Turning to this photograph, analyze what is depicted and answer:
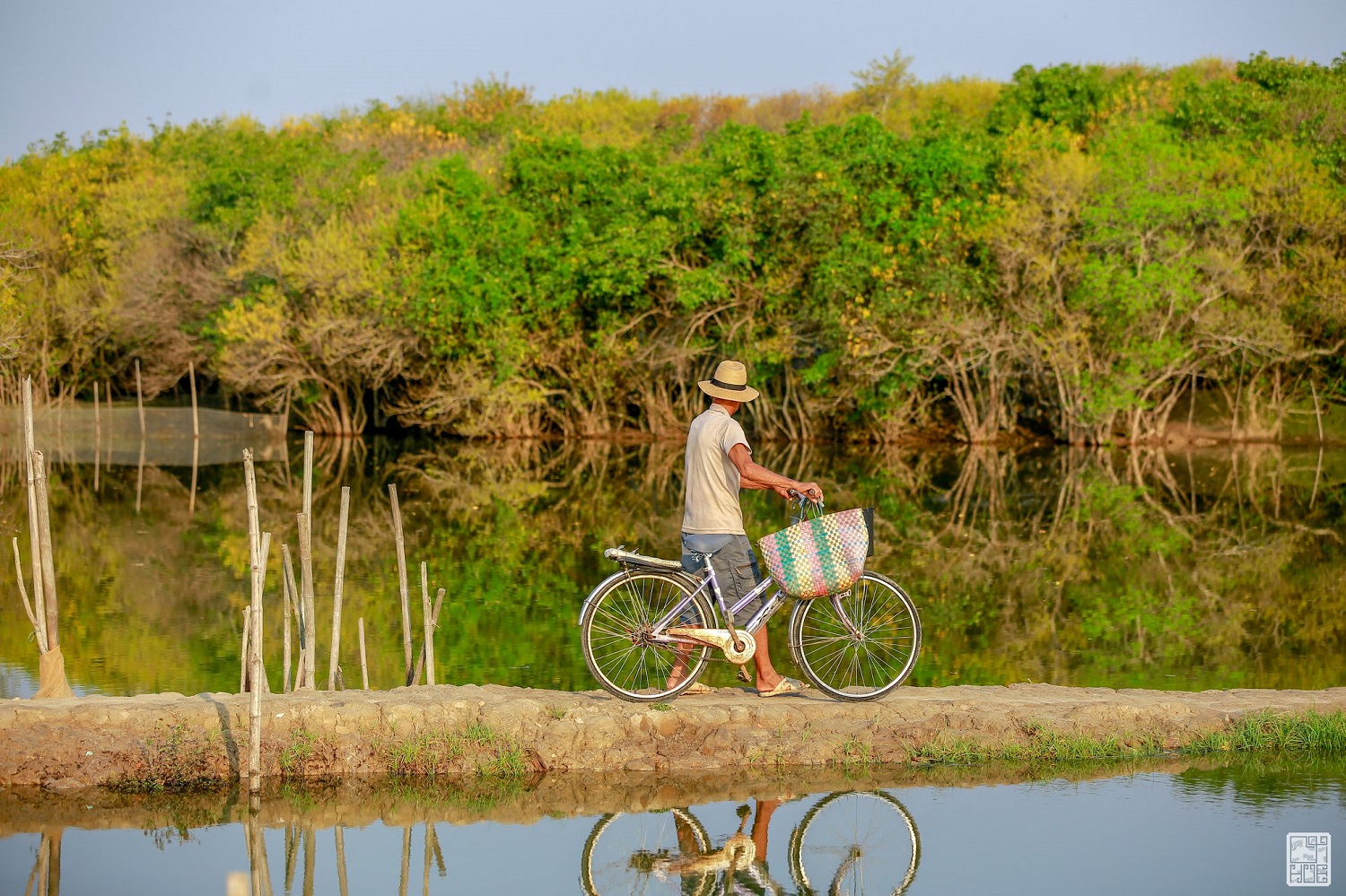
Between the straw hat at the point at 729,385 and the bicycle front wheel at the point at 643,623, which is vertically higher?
the straw hat at the point at 729,385

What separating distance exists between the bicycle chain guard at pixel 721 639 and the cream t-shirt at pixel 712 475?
22.1 inches

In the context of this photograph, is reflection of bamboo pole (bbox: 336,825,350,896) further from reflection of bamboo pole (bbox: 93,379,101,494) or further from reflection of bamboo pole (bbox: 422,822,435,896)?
reflection of bamboo pole (bbox: 93,379,101,494)

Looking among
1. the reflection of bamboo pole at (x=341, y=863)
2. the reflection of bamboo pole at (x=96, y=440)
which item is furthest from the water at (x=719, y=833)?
the reflection of bamboo pole at (x=96, y=440)

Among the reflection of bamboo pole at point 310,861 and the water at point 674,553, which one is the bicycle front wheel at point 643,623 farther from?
the water at point 674,553

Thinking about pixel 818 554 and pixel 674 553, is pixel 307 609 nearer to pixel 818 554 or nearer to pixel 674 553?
pixel 818 554

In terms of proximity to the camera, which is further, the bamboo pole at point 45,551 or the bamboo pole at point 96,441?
the bamboo pole at point 96,441

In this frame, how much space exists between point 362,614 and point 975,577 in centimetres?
694

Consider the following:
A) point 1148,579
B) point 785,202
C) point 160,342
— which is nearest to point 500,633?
point 1148,579

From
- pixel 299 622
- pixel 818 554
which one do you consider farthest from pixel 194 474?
pixel 818 554

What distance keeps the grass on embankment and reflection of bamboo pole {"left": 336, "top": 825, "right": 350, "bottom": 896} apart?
10.5 ft

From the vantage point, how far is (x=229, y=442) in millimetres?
40812

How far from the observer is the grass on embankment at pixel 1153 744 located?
860cm

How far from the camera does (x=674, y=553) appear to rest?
1859 centimetres

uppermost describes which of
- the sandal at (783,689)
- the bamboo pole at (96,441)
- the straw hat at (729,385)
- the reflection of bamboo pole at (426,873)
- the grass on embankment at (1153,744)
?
the bamboo pole at (96,441)
